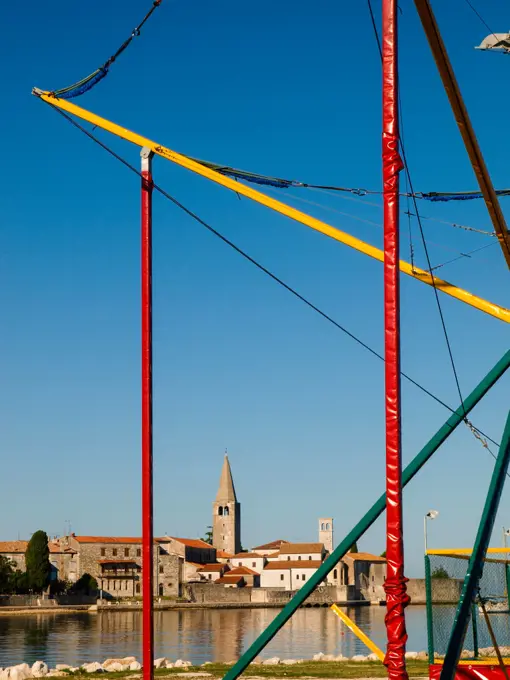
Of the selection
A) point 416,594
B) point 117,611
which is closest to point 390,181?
point 117,611

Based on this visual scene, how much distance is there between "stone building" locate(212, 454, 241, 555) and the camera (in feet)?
560

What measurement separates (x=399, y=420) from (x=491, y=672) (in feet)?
25.4

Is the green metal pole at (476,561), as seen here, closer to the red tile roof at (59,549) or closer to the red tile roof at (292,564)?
the red tile roof at (59,549)

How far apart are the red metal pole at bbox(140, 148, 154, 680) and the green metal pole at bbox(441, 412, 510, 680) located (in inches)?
169

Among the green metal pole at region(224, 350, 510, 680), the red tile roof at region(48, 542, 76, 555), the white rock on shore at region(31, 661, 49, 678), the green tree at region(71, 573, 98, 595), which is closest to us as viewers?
the green metal pole at region(224, 350, 510, 680)

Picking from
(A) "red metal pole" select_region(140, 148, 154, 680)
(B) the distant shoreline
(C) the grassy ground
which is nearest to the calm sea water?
(B) the distant shoreline

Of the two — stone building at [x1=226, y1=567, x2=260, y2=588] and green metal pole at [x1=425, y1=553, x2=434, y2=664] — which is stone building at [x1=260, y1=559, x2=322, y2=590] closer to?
stone building at [x1=226, y1=567, x2=260, y2=588]

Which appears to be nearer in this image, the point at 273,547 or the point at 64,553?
the point at 64,553

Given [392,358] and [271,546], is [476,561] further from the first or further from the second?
[271,546]

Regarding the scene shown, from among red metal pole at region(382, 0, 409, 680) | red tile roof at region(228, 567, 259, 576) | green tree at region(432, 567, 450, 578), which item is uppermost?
red metal pole at region(382, 0, 409, 680)

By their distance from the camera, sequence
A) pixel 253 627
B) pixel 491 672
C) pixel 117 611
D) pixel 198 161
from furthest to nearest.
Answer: pixel 117 611 → pixel 253 627 → pixel 198 161 → pixel 491 672

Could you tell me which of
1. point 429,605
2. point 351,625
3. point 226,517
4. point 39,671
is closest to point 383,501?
point 429,605

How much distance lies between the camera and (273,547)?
173m

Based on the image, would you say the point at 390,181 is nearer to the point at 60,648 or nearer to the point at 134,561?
the point at 60,648
